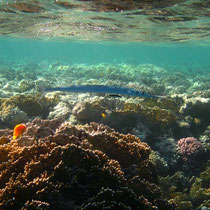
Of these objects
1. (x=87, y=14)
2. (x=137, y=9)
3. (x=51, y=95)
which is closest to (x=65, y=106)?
(x=51, y=95)

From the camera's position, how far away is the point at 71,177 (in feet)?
10.4

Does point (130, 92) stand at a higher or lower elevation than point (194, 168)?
higher

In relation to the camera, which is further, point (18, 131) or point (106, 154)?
point (18, 131)

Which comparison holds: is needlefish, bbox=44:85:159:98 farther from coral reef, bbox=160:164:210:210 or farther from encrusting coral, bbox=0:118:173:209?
coral reef, bbox=160:164:210:210

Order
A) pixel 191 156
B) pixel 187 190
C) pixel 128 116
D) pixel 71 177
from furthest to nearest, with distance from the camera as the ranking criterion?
1. pixel 128 116
2. pixel 191 156
3. pixel 187 190
4. pixel 71 177

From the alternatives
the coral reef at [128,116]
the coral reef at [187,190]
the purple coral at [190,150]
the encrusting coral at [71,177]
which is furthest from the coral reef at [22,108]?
the purple coral at [190,150]

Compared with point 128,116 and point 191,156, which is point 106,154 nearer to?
point 128,116

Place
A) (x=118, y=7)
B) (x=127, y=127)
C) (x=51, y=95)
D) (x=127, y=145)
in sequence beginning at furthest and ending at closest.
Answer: (x=118, y=7), (x=51, y=95), (x=127, y=127), (x=127, y=145)

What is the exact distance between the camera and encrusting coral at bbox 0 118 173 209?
2895 millimetres

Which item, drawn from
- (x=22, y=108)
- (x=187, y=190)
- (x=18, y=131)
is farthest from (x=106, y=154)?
(x=22, y=108)

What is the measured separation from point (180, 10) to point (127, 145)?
1377cm

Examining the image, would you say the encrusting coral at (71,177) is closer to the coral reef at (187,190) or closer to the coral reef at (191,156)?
the coral reef at (187,190)

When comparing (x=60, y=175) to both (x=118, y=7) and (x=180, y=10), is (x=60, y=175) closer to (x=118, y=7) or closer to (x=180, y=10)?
(x=118, y=7)

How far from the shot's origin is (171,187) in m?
4.86
